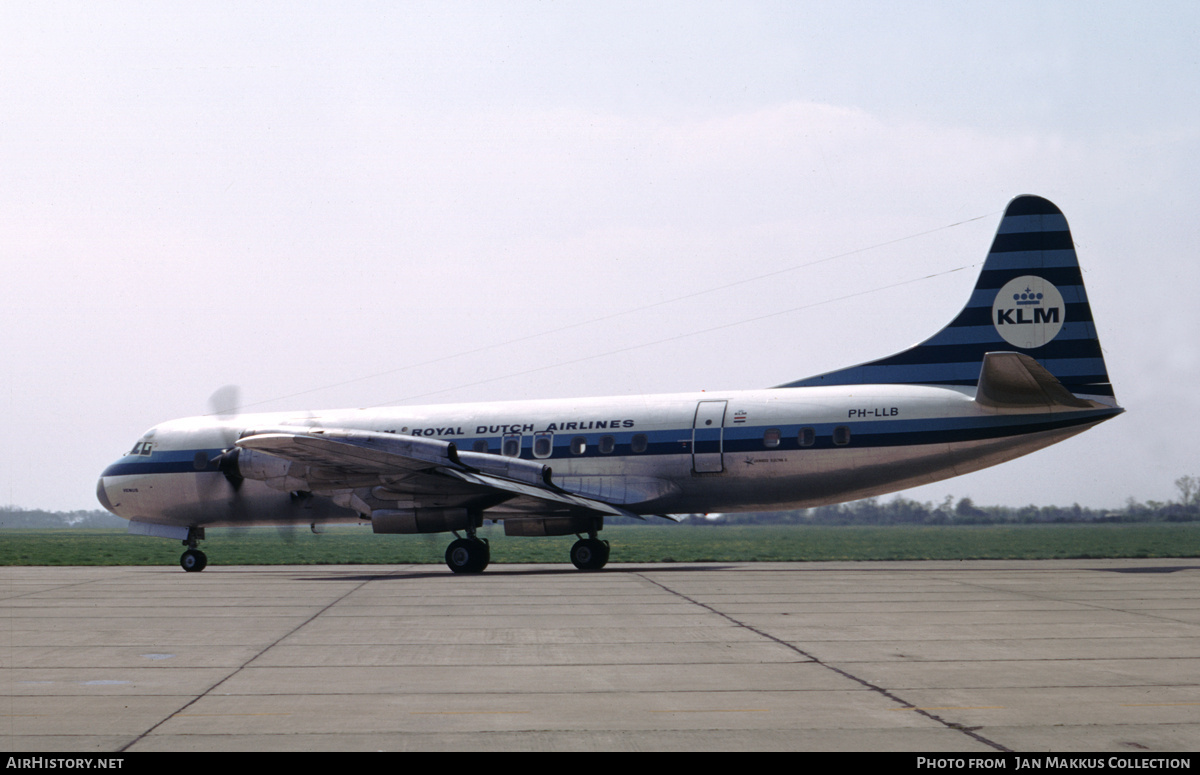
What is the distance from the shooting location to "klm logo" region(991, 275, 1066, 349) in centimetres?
2312

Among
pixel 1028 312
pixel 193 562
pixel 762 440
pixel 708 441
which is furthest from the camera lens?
pixel 193 562

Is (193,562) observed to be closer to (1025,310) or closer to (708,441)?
(708,441)

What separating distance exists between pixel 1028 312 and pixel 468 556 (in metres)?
13.4

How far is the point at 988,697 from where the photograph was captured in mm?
8453

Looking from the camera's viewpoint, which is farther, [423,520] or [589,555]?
[589,555]

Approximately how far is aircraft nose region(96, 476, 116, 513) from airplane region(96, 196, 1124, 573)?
552cm

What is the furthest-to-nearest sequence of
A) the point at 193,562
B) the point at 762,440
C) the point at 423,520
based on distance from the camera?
the point at 193,562 → the point at 762,440 → the point at 423,520

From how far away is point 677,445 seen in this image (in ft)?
81.0

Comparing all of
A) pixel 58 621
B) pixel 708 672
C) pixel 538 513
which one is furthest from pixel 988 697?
pixel 538 513

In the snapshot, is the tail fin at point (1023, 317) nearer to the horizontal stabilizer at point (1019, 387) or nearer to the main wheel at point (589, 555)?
the horizontal stabilizer at point (1019, 387)

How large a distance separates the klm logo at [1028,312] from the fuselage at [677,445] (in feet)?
5.84

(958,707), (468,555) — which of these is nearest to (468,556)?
(468,555)

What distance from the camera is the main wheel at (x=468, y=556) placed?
23.7 meters

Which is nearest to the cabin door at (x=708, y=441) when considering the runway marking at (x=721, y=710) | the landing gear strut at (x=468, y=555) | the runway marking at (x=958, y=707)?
the landing gear strut at (x=468, y=555)
